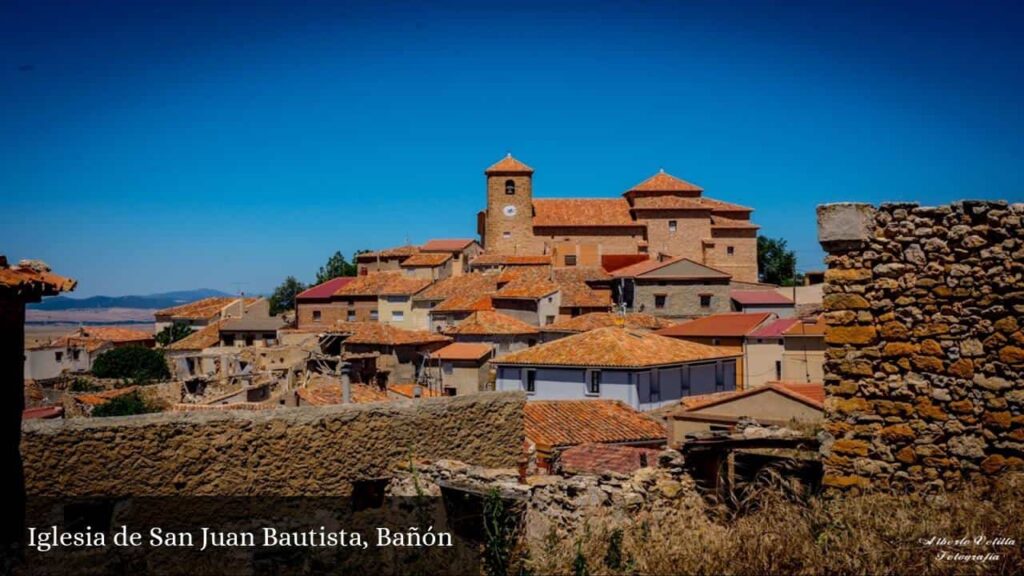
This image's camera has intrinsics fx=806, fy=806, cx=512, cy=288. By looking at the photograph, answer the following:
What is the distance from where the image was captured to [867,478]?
6008mm

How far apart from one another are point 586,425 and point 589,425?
82 mm

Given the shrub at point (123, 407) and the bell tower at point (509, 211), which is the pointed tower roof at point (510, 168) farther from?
the shrub at point (123, 407)

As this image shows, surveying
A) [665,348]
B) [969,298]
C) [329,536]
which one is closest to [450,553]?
[329,536]

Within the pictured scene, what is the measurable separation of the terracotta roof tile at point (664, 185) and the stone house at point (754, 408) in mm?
50841

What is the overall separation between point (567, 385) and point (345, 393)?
11.3 meters

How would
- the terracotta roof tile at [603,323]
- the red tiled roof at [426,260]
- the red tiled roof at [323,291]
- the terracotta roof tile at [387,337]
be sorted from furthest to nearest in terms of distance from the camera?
the red tiled roof at [426,260]
the red tiled roof at [323,291]
the terracotta roof tile at [387,337]
the terracotta roof tile at [603,323]

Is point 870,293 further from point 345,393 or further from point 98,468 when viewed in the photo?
point 345,393

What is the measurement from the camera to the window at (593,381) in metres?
26.5

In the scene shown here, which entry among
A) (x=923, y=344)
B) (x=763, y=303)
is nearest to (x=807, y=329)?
(x=923, y=344)

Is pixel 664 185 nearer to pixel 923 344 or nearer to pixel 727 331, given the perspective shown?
pixel 727 331

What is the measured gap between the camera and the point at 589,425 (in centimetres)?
1662

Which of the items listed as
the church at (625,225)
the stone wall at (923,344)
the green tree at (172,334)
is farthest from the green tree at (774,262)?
the stone wall at (923,344)

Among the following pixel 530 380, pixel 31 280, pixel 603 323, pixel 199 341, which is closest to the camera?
pixel 31 280

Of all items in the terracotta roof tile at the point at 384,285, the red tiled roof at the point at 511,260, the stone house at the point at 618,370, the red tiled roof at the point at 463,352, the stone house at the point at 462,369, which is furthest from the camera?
the red tiled roof at the point at 511,260
